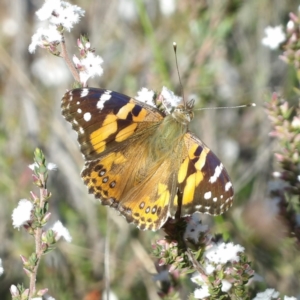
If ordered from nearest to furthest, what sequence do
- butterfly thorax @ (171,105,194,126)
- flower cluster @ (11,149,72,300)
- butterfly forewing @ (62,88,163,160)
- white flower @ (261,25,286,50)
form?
flower cluster @ (11,149,72,300)
butterfly forewing @ (62,88,163,160)
butterfly thorax @ (171,105,194,126)
white flower @ (261,25,286,50)

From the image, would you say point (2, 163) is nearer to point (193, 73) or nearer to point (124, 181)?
point (193, 73)

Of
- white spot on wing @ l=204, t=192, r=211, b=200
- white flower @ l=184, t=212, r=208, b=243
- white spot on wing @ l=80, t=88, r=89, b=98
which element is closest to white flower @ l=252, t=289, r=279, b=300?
white flower @ l=184, t=212, r=208, b=243

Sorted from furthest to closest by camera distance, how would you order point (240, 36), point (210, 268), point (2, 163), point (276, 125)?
1. point (240, 36)
2. point (2, 163)
3. point (276, 125)
4. point (210, 268)

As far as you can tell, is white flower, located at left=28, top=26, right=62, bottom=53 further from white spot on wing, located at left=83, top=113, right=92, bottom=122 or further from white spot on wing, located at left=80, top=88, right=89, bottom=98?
white spot on wing, located at left=83, top=113, right=92, bottom=122

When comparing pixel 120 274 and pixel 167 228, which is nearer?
pixel 167 228

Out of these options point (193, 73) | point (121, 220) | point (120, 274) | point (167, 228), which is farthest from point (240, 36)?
point (167, 228)

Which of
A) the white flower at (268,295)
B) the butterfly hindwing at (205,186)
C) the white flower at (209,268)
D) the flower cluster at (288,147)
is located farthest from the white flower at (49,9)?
the white flower at (268,295)

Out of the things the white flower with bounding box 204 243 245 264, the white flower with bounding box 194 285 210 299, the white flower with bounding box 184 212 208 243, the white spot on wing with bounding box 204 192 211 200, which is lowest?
the white flower with bounding box 194 285 210 299
